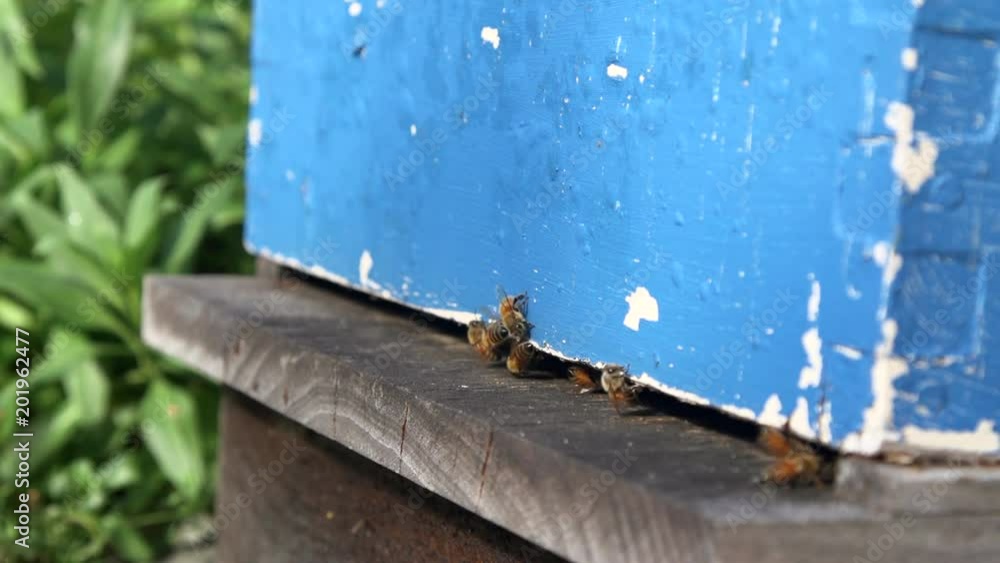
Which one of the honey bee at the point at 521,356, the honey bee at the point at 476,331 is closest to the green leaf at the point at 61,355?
the honey bee at the point at 476,331

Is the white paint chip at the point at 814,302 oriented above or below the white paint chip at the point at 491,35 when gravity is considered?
below

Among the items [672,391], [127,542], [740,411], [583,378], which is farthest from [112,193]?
[740,411]

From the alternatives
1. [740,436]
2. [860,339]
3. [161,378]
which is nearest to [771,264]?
[860,339]

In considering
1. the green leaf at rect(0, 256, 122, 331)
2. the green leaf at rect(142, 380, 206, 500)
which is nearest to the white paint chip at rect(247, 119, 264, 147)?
the green leaf at rect(0, 256, 122, 331)

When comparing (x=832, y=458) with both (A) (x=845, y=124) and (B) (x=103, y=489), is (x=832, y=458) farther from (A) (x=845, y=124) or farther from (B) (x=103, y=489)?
(B) (x=103, y=489)

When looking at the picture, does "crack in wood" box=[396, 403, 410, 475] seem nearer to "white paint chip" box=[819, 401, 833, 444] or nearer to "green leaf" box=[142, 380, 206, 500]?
"white paint chip" box=[819, 401, 833, 444]

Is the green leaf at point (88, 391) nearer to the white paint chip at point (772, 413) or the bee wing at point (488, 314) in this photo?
the bee wing at point (488, 314)

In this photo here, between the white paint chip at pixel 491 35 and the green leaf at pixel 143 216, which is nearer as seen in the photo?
the white paint chip at pixel 491 35
